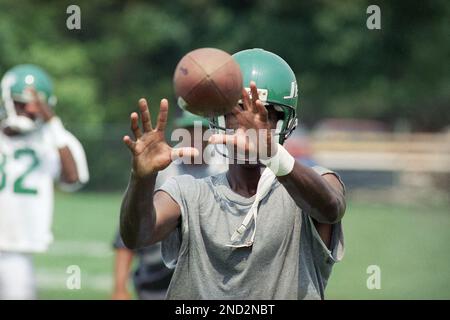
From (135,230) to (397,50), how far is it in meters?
25.6

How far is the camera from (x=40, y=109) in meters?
7.52

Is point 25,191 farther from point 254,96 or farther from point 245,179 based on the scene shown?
point 254,96

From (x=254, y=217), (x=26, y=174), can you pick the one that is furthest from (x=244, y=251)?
(x=26, y=174)

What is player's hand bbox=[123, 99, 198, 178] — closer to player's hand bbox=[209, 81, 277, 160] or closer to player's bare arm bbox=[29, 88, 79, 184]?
player's hand bbox=[209, 81, 277, 160]

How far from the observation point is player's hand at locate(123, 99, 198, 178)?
3369 mm

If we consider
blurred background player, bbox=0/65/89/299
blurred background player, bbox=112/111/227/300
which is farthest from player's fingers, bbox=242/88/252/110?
blurred background player, bbox=0/65/89/299

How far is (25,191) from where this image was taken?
741cm

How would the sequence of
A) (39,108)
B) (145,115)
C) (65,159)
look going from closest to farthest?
(145,115) → (39,108) → (65,159)

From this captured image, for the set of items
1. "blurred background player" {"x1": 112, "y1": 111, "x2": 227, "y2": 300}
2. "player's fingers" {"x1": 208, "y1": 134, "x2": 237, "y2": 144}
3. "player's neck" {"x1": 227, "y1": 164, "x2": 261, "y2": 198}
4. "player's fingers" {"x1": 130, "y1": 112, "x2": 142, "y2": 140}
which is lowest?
"blurred background player" {"x1": 112, "y1": 111, "x2": 227, "y2": 300}

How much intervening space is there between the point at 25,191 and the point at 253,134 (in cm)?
434

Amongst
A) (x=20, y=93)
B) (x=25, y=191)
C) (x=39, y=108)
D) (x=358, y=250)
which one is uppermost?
(x=20, y=93)
